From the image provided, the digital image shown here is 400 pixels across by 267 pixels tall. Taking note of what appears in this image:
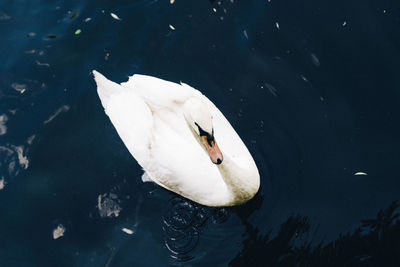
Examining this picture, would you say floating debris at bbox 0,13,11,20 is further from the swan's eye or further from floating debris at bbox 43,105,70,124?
the swan's eye

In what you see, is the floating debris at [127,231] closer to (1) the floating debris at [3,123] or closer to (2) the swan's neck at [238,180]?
(2) the swan's neck at [238,180]

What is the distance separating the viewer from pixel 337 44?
24.4ft

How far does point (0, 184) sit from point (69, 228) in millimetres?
1597

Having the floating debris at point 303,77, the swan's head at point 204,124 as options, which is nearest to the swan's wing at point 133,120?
the swan's head at point 204,124

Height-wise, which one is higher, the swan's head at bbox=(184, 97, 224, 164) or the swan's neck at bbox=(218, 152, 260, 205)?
the swan's head at bbox=(184, 97, 224, 164)

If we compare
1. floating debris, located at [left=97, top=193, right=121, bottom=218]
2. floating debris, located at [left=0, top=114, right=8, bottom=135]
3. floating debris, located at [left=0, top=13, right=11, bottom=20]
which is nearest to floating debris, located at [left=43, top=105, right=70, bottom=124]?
floating debris, located at [left=0, top=114, right=8, bottom=135]

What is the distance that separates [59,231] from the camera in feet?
22.6

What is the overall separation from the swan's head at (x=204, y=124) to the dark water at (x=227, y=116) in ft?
5.65

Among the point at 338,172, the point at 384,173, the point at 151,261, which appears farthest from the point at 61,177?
the point at 384,173

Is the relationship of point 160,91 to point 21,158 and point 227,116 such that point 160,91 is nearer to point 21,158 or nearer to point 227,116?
point 227,116

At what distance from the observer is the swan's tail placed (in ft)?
22.6

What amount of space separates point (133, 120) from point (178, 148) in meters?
0.83

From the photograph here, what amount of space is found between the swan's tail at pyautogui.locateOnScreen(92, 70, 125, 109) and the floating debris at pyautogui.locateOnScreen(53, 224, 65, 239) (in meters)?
2.25

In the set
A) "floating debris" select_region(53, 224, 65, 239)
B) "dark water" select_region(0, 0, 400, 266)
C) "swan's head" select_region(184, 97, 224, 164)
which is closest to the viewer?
"swan's head" select_region(184, 97, 224, 164)
